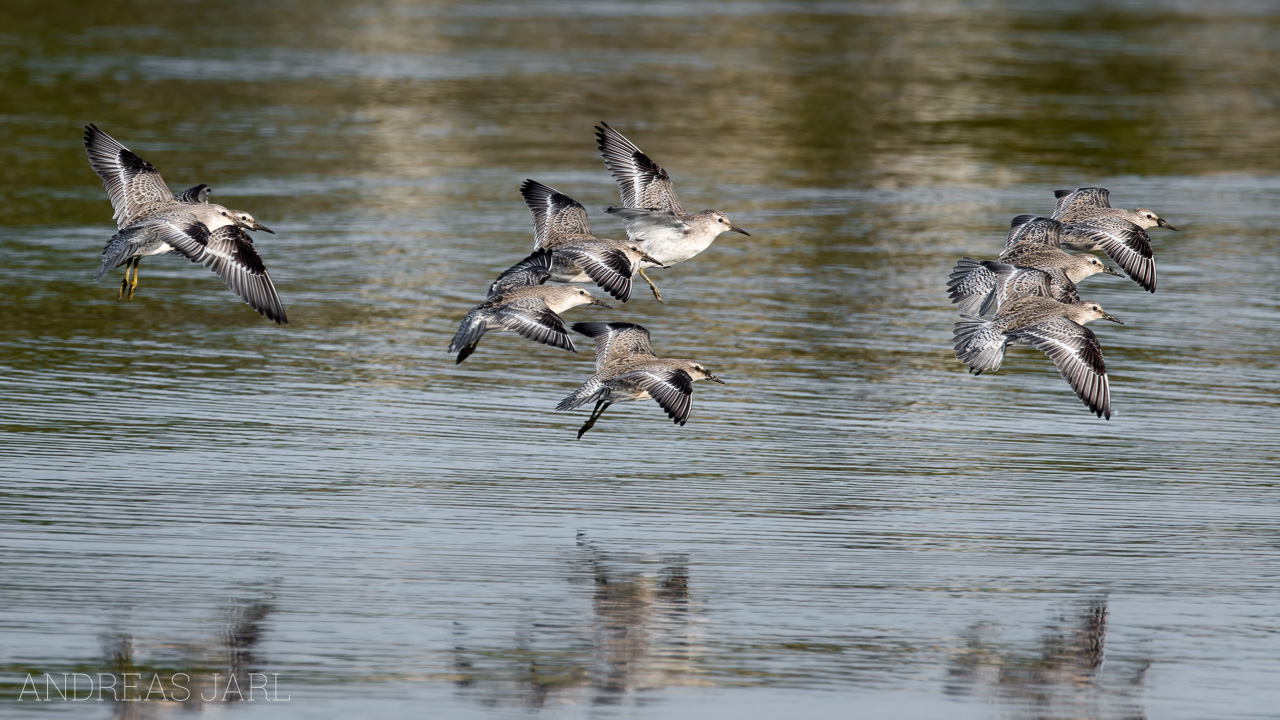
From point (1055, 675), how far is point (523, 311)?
4567mm

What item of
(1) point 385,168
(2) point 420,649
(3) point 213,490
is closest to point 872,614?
(2) point 420,649

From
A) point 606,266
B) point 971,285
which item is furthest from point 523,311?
point 971,285

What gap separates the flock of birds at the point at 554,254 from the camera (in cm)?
1221

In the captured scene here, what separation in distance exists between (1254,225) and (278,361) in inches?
450

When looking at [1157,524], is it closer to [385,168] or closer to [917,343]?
[917,343]

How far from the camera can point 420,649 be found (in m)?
9.22

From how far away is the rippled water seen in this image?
920 cm

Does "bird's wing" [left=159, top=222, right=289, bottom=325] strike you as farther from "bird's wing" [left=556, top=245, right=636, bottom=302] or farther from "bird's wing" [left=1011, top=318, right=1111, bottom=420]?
"bird's wing" [left=1011, top=318, right=1111, bottom=420]

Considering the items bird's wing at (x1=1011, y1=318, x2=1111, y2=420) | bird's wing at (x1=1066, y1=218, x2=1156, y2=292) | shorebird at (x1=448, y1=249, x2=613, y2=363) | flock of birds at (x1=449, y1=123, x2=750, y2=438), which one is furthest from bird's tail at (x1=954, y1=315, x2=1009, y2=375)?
shorebird at (x1=448, y1=249, x2=613, y2=363)

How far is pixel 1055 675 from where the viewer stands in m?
9.18

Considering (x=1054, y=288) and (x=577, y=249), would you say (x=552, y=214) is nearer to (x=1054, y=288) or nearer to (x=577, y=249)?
(x=577, y=249)

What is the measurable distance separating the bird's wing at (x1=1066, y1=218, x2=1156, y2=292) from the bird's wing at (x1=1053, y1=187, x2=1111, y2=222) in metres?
0.40

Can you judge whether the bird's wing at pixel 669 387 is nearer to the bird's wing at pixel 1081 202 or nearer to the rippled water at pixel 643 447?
the rippled water at pixel 643 447

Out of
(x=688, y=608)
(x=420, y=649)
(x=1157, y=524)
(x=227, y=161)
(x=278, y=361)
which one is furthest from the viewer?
(x=227, y=161)
